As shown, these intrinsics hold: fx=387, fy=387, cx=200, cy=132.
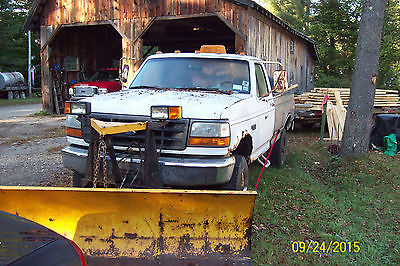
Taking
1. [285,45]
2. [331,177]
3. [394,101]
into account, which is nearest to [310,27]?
[285,45]

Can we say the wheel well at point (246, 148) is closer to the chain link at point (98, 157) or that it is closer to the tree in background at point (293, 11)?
the chain link at point (98, 157)

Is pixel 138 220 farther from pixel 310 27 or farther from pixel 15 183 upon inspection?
pixel 310 27

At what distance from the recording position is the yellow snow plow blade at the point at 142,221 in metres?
3.54

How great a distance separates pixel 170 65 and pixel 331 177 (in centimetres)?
374

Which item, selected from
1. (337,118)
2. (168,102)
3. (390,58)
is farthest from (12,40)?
(168,102)

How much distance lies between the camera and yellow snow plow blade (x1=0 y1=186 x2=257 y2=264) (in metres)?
3.54

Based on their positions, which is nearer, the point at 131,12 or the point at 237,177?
the point at 237,177

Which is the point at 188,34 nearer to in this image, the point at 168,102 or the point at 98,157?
the point at 168,102

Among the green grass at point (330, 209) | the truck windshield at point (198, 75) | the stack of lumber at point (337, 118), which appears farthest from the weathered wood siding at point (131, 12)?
the truck windshield at point (198, 75)

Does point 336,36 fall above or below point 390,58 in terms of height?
above

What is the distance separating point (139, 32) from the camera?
14680mm

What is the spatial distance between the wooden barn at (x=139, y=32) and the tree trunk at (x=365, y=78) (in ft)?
16.8
